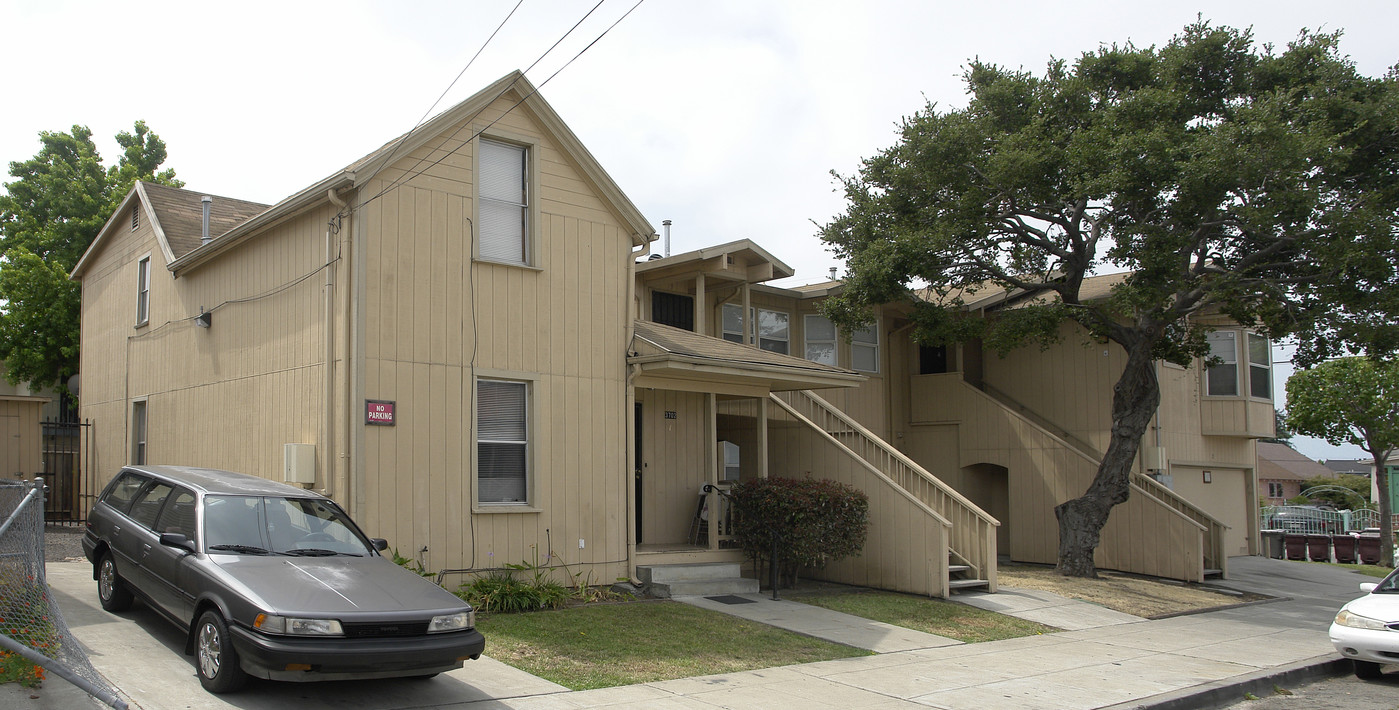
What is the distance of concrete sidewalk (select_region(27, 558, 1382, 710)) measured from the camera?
7395 millimetres

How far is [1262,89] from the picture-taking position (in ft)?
53.7

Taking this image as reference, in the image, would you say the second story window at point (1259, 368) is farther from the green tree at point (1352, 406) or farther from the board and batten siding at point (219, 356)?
the board and batten siding at point (219, 356)

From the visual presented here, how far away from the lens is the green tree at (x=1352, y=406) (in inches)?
1177

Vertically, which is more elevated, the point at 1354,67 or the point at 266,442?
the point at 1354,67

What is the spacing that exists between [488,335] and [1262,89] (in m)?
13.1

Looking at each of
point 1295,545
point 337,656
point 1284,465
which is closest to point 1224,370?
point 1295,545

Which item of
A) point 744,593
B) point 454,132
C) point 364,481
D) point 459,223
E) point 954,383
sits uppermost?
point 454,132

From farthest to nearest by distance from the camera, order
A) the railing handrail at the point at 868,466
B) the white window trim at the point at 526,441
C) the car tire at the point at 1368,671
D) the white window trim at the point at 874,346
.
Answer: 1. the white window trim at the point at 874,346
2. the railing handrail at the point at 868,466
3. the white window trim at the point at 526,441
4. the car tire at the point at 1368,671

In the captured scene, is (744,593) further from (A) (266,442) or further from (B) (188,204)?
(B) (188,204)

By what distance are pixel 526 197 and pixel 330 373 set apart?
132 inches

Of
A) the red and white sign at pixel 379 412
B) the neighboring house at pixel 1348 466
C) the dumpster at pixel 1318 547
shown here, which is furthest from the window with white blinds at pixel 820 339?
the neighboring house at pixel 1348 466

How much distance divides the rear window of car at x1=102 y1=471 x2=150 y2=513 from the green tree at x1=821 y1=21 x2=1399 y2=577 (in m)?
11.8

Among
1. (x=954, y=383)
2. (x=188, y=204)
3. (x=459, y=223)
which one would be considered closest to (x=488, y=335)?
(x=459, y=223)

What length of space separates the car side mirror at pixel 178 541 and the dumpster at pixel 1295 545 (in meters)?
25.8
